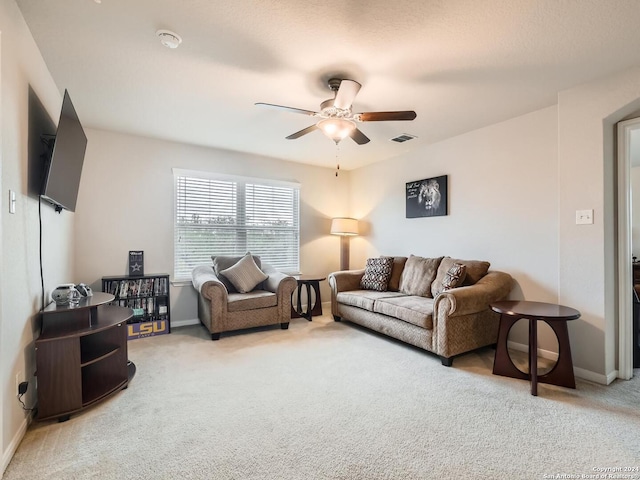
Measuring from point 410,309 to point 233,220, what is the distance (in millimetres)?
2837

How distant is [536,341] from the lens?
2350mm

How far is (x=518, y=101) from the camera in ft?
9.69

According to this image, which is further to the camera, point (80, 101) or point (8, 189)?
point (80, 101)

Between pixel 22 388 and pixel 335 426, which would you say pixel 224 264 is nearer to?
pixel 22 388

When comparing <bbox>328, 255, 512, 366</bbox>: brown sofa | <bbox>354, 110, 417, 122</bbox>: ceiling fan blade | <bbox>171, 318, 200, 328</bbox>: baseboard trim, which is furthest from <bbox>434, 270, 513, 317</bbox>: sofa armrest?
<bbox>171, 318, 200, 328</bbox>: baseboard trim

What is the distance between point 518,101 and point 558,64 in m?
0.63

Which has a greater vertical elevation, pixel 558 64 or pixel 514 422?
pixel 558 64

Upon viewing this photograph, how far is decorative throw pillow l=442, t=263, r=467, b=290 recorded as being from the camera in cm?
324

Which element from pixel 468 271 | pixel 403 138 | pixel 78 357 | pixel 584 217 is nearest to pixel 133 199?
pixel 78 357

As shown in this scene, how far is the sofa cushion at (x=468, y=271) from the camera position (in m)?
3.39

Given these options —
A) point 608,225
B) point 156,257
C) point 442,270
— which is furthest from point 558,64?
point 156,257

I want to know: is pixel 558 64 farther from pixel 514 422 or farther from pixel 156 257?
pixel 156 257

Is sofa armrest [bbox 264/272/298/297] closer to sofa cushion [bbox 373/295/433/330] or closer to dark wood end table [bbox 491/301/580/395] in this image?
sofa cushion [bbox 373/295/433/330]

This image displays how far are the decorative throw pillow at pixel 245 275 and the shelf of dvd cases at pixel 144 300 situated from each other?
2.50ft
